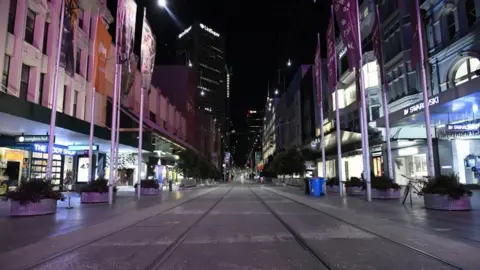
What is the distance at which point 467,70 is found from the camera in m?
29.3

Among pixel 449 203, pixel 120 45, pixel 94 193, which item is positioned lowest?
pixel 449 203

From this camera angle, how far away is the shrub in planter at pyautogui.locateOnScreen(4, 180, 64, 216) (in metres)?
14.6

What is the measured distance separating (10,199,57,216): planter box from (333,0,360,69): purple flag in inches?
681

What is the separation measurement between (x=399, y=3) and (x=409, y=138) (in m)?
13.6

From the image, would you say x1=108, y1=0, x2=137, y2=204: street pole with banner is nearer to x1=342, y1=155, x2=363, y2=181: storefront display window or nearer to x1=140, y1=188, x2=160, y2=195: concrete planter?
x1=140, y1=188, x2=160, y2=195: concrete planter

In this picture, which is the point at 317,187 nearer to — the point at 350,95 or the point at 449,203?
the point at 449,203

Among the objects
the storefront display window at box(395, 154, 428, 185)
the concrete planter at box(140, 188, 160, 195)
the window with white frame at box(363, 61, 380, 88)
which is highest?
the window with white frame at box(363, 61, 380, 88)

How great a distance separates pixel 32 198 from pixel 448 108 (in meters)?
22.9

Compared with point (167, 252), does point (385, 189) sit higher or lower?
higher

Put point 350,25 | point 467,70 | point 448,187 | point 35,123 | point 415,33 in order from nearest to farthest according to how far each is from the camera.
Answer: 1. point 448,187
2. point 415,33
3. point 35,123
4. point 350,25
5. point 467,70

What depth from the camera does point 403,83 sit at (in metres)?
36.7

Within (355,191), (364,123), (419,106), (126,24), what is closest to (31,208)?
(126,24)

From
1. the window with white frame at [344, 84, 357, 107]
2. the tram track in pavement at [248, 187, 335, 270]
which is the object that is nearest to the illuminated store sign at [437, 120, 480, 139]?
the tram track in pavement at [248, 187, 335, 270]

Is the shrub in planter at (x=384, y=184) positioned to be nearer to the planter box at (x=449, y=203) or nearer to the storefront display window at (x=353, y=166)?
the planter box at (x=449, y=203)
